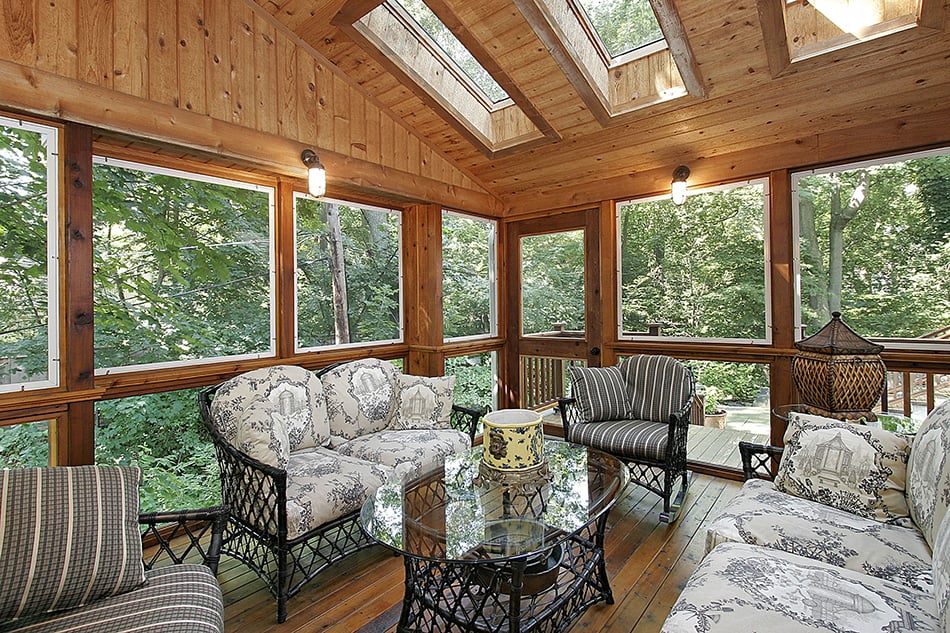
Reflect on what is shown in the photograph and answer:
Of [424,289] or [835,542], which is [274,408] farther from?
[835,542]

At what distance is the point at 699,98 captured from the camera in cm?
331

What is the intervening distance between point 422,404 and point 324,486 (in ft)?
3.81

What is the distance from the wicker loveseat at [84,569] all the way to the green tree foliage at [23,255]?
1.05 meters

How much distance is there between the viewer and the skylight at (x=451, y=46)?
11.2 ft

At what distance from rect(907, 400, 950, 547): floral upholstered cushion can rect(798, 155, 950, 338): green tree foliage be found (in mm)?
1643

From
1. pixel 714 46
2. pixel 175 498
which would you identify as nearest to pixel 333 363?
pixel 175 498

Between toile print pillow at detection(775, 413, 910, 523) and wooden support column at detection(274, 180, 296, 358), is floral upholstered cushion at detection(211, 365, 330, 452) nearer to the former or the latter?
wooden support column at detection(274, 180, 296, 358)

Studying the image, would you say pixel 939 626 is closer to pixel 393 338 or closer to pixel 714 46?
pixel 714 46

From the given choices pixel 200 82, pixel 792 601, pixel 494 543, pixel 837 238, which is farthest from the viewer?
pixel 837 238

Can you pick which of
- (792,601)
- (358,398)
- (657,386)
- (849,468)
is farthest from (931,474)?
(358,398)

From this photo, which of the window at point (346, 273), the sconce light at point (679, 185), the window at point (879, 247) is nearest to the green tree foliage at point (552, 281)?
the sconce light at point (679, 185)

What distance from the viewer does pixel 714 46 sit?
2.94 m

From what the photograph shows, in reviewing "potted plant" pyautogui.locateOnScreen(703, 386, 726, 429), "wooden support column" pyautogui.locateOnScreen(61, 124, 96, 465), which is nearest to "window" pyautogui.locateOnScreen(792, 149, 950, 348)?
"potted plant" pyautogui.locateOnScreen(703, 386, 726, 429)

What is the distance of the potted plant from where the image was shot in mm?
4289
